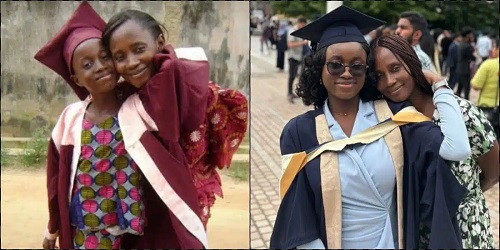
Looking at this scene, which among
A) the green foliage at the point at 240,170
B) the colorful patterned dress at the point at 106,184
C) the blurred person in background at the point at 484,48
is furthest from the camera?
the blurred person in background at the point at 484,48

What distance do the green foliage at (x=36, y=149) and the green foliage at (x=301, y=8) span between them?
39.8 ft

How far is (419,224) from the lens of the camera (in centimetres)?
193

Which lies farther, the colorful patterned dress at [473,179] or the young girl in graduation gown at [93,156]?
the young girl in graduation gown at [93,156]

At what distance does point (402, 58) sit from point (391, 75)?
8 centimetres

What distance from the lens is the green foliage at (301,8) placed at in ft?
53.7

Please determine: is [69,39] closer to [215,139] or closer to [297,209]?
[215,139]

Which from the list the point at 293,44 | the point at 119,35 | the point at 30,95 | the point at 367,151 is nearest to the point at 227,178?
the point at 119,35

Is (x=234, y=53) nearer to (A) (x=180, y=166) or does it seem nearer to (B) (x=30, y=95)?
Result: (B) (x=30, y=95)

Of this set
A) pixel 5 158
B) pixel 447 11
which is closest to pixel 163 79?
pixel 5 158

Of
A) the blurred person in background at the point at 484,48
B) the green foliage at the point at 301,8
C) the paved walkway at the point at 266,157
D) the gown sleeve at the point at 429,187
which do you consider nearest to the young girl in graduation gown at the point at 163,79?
the gown sleeve at the point at 429,187

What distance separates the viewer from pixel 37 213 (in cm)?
463

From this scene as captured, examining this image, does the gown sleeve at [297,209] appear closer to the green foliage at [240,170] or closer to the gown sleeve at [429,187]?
the gown sleeve at [429,187]

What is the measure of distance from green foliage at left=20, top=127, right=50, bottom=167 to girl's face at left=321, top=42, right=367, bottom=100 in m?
3.26

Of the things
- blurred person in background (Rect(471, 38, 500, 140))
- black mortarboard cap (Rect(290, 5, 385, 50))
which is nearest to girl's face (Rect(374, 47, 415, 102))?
black mortarboard cap (Rect(290, 5, 385, 50))
